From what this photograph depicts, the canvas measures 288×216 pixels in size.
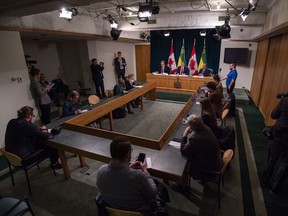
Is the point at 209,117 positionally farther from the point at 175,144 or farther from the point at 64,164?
the point at 64,164

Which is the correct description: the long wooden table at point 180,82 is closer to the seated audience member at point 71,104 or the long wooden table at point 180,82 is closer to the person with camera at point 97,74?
the person with camera at point 97,74

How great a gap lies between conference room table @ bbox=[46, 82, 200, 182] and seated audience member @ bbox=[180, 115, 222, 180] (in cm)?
14

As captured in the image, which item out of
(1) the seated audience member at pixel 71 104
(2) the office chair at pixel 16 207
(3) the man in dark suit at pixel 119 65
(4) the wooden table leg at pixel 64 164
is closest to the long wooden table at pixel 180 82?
(3) the man in dark suit at pixel 119 65

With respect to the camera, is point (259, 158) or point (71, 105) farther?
point (71, 105)

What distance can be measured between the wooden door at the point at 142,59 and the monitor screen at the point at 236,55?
14.3 feet

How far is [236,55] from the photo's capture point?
25.6 ft

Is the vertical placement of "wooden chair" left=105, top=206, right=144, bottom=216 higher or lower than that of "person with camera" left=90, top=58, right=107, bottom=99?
lower

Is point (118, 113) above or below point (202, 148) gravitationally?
below

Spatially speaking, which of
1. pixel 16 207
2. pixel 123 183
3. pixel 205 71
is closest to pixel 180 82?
pixel 205 71

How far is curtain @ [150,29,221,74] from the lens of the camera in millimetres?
8406

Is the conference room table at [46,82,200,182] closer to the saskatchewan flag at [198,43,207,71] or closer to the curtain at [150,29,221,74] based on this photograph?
the saskatchewan flag at [198,43,207,71]

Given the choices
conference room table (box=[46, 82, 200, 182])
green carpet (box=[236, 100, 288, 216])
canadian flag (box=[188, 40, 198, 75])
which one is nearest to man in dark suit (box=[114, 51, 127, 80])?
canadian flag (box=[188, 40, 198, 75])

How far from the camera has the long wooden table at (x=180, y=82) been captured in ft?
24.6

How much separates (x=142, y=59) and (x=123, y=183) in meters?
10.0
